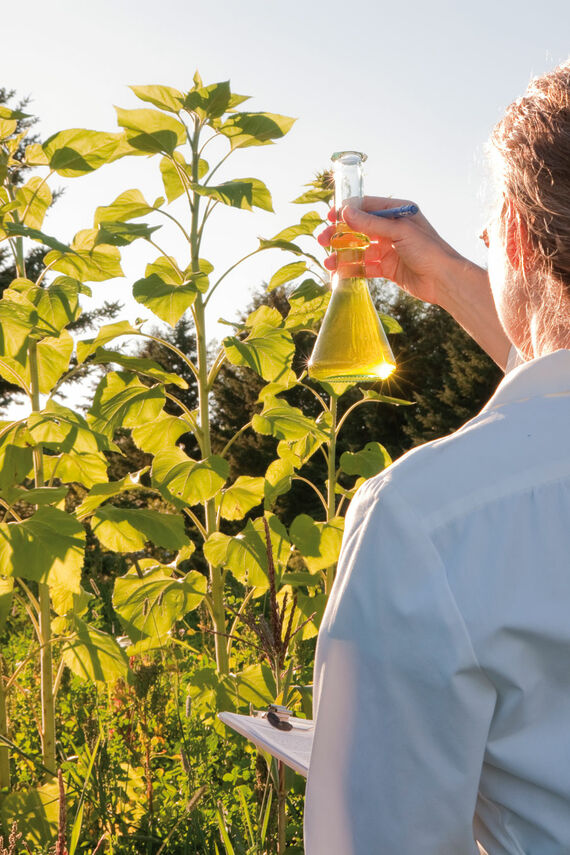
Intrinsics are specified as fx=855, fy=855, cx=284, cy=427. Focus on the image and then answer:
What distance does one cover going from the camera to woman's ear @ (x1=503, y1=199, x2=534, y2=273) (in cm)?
80

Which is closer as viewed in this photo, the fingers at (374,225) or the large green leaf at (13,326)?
the fingers at (374,225)

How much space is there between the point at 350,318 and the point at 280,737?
800 millimetres

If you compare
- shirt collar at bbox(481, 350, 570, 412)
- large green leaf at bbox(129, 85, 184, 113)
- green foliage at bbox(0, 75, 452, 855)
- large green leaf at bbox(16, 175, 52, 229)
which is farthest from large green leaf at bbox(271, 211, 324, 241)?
shirt collar at bbox(481, 350, 570, 412)

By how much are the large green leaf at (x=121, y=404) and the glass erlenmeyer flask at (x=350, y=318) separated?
1021 millimetres

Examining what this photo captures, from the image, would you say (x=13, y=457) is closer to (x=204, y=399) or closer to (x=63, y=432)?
(x=63, y=432)

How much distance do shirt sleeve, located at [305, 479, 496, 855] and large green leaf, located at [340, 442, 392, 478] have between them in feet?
8.05

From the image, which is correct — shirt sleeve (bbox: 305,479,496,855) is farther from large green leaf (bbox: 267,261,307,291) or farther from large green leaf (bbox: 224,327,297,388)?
large green leaf (bbox: 267,261,307,291)

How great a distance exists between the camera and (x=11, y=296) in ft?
7.71

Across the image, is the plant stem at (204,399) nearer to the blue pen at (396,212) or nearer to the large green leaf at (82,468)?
the large green leaf at (82,468)

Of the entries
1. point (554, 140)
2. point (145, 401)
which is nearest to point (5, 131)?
point (145, 401)

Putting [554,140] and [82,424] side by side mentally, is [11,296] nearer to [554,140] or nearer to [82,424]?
[82,424]

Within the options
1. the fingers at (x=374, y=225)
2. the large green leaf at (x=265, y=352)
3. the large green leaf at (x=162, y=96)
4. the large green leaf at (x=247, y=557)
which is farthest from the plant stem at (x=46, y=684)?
the fingers at (x=374, y=225)

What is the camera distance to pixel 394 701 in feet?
2.11

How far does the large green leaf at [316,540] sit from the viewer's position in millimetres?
2768
